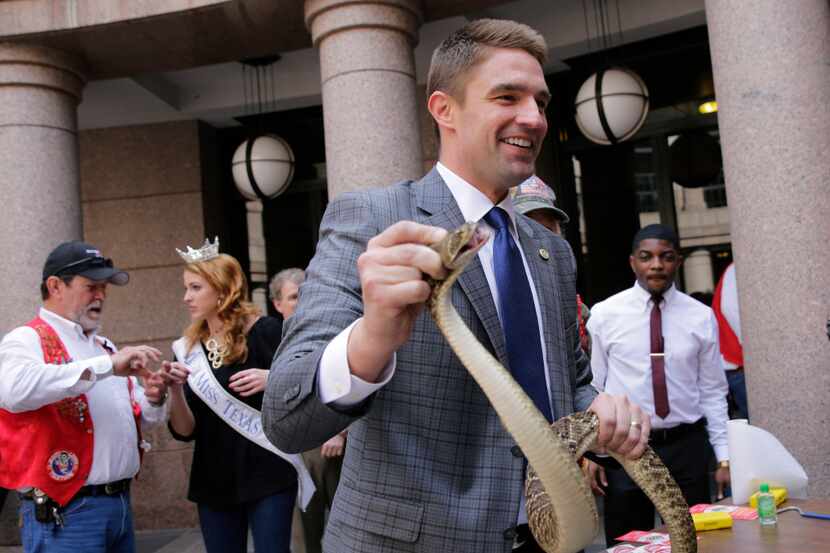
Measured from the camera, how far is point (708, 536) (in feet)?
8.69

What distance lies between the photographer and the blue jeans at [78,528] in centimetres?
380

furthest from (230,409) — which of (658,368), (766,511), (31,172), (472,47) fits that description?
(31,172)

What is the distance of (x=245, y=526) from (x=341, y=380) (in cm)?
347

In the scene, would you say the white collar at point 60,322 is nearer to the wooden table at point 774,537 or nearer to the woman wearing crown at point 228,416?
the woman wearing crown at point 228,416

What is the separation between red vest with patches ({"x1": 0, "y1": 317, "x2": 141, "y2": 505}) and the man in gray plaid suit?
2406 mm

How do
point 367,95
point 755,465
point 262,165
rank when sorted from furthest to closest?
point 262,165, point 367,95, point 755,465

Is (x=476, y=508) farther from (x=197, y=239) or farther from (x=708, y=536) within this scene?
(x=197, y=239)

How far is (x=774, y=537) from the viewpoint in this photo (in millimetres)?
2572

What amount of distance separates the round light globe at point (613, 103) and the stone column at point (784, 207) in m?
2.02

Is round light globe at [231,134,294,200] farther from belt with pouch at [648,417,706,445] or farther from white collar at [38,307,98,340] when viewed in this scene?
belt with pouch at [648,417,706,445]

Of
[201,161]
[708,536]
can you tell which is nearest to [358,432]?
[708,536]

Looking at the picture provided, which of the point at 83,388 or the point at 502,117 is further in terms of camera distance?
the point at 83,388

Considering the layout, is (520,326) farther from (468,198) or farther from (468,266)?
(468,198)

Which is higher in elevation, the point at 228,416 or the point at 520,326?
the point at 520,326
